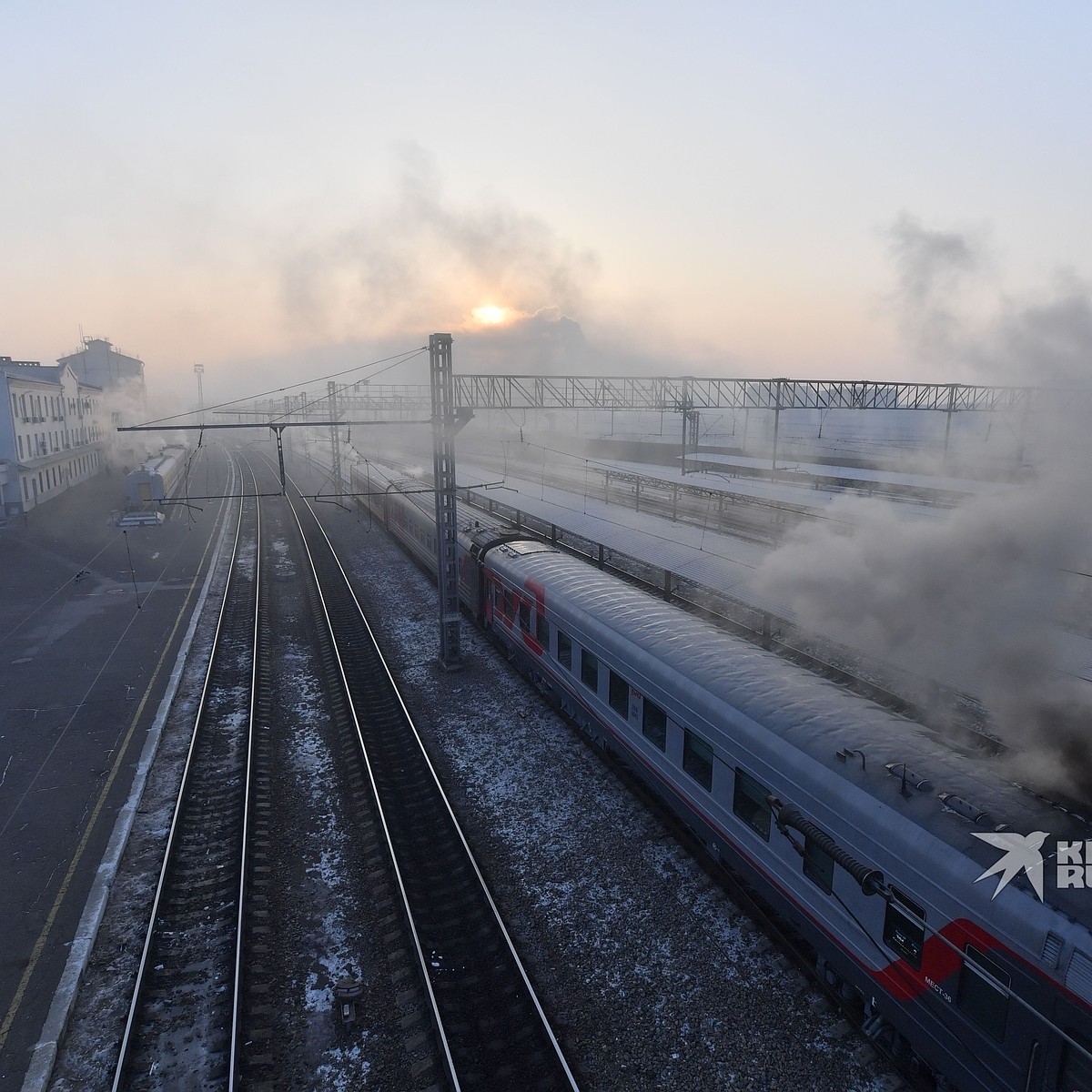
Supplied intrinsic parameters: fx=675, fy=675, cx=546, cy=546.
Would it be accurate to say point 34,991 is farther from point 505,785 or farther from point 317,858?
point 505,785

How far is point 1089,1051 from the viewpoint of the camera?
4438 millimetres

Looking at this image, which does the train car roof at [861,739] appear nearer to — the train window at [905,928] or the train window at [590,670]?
the train window at [590,670]

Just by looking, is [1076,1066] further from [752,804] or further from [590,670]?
[590,670]

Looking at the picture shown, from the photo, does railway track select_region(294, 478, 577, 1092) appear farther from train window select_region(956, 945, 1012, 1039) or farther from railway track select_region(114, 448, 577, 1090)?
train window select_region(956, 945, 1012, 1039)

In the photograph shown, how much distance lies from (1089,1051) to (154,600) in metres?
24.8

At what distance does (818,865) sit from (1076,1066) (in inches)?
98.3

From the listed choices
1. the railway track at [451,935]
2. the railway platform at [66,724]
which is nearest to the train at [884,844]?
the railway track at [451,935]

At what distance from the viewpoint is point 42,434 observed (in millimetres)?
43094

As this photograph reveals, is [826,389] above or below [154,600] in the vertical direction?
above

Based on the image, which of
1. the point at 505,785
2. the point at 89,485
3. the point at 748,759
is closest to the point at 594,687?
the point at 505,785

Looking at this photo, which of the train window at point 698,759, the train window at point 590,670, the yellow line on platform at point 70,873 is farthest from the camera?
the train window at point 590,670

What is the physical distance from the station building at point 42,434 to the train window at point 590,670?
129ft

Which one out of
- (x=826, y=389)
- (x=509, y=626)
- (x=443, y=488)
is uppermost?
(x=826, y=389)

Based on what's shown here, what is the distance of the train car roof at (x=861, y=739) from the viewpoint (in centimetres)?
574
